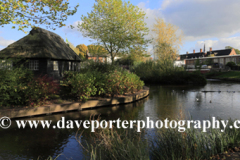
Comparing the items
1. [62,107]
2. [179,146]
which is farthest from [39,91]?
[179,146]

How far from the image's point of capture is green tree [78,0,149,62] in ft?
95.2

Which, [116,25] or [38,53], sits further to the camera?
[116,25]

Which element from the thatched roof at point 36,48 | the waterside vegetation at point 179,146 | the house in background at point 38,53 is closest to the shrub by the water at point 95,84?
the house in background at point 38,53

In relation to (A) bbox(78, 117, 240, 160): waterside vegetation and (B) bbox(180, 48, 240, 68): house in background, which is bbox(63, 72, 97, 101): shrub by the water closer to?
(A) bbox(78, 117, 240, 160): waterside vegetation

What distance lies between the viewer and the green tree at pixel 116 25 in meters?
29.0

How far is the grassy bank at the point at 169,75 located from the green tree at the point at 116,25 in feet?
15.0

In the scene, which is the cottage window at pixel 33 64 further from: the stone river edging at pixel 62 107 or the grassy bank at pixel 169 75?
the grassy bank at pixel 169 75

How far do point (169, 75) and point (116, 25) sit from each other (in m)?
10.5

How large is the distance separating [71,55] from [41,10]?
9.43m

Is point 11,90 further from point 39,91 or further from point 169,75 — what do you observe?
point 169,75

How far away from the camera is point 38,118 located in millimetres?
9359

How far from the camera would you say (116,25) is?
1133 inches

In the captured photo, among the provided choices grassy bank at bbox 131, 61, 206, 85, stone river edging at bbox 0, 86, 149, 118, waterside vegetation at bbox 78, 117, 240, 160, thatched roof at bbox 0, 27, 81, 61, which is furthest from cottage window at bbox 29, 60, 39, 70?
waterside vegetation at bbox 78, 117, 240, 160

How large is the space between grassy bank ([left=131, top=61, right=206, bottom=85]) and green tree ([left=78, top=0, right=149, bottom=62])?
4.57 m
